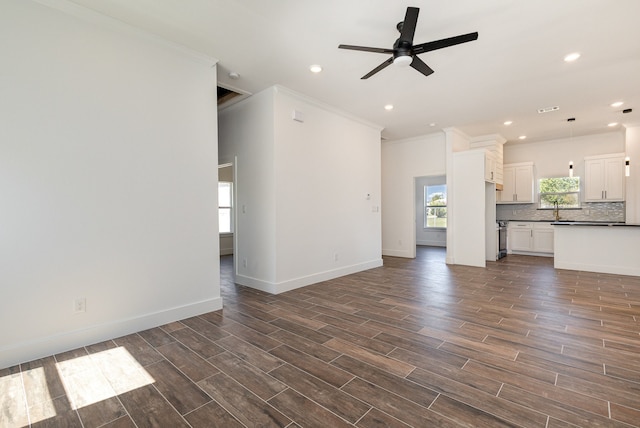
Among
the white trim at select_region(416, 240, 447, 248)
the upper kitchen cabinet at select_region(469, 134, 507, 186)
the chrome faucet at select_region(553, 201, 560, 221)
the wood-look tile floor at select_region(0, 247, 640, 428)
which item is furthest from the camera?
the white trim at select_region(416, 240, 447, 248)

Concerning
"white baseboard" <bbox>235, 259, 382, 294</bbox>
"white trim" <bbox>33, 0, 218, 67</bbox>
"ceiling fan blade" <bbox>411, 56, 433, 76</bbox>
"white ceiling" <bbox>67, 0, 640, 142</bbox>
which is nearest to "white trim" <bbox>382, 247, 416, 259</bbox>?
"white baseboard" <bbox>235, 259, 382, 294</bbox>

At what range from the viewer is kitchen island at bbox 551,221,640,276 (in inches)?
213

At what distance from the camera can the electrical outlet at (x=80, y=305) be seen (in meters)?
2.65

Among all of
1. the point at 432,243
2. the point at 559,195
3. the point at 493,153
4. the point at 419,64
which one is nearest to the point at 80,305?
the point at 419,64

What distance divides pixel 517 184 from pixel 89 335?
926 cm

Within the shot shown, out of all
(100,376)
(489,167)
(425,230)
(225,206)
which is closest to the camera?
(100,376)

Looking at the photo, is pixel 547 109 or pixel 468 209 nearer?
pixel 547 109

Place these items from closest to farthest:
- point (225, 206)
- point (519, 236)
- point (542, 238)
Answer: point (542, 238)
point (519, 236)
point (225, 206)

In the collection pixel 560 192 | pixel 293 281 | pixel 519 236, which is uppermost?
pixel 560 192

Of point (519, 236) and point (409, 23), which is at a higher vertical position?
point (409, 23)

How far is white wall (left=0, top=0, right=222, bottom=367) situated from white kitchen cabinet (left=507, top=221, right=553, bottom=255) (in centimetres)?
787

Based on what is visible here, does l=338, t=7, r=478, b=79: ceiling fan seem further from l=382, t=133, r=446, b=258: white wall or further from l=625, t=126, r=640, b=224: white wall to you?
l=625, t=126, r=640, b=224: white wall

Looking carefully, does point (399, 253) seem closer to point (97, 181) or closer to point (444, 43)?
point (444, 43)

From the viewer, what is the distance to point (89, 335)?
2695 mm
